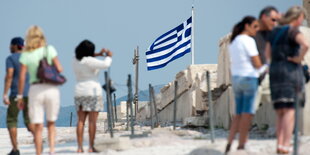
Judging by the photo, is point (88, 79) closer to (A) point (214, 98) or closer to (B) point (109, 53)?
(B) point (109, 53)

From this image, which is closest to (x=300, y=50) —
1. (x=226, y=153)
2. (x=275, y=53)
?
(x=275, y=53)

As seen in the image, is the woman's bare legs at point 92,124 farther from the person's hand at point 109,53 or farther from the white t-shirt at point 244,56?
the white t-shirt at point 244,56

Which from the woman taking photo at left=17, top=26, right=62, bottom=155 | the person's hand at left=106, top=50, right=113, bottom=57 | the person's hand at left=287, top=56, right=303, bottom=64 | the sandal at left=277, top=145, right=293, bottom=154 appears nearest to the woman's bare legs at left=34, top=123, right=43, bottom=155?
the woman taking photo at left=17, top=26, right=62, bottom=155

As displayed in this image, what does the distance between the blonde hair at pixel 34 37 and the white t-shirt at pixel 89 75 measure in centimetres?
113

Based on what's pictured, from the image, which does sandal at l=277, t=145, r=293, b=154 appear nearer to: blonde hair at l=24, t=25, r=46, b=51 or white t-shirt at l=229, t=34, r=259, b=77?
white t-shirt at l=229, t=34, r=259, b=77

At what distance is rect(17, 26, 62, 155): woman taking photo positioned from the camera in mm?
8312

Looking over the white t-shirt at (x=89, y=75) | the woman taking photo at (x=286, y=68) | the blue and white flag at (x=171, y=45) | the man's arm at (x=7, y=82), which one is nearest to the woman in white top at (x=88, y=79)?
the white t-shirt at (x=89, y=75)

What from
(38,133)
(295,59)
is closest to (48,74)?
(38,133)

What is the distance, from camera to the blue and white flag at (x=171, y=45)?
25.9 metres

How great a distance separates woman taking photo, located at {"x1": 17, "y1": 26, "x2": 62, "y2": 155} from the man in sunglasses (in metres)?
2.57

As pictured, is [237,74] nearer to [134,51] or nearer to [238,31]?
[238,31]

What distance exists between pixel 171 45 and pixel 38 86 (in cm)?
1781

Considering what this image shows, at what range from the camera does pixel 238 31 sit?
7895mm

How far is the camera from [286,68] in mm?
7727
